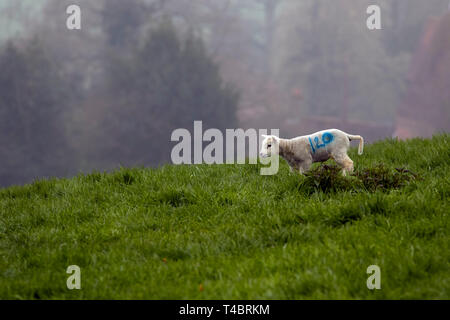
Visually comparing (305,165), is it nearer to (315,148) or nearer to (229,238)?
(315,148)

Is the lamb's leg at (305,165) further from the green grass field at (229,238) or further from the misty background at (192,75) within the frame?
the misty background at (192,75)

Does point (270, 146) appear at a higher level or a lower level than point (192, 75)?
lower

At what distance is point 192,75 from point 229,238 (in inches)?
1288

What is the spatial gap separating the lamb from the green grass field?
39 centimetres

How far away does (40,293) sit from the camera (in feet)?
14.1

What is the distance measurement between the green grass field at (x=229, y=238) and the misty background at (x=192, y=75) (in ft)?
69.4

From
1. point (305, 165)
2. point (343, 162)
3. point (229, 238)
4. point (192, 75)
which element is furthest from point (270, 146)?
point (192, 75)

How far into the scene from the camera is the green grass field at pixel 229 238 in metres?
4.06

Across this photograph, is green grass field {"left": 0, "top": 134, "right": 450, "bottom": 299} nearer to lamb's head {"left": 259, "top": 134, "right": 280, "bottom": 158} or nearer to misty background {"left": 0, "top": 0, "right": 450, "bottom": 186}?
lamb's head {"left": 259, "top": 134, "right": 280, "bottom": 158}

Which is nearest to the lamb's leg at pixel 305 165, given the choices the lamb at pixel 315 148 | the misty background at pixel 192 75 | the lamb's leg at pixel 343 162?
the lamb at pixel 315 148

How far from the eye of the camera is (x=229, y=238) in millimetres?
5047

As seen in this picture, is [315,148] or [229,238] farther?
[315,148]

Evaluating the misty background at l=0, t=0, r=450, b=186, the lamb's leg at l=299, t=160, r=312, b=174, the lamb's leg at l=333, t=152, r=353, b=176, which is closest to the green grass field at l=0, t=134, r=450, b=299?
the lamb's leg at l=299, t=160, r=312, b=174
